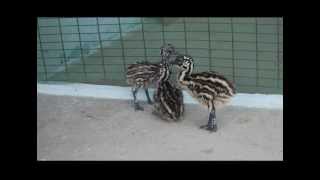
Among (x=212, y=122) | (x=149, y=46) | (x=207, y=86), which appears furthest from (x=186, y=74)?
(x=149, y=46)

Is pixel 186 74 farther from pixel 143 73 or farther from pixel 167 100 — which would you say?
pixel 143 73

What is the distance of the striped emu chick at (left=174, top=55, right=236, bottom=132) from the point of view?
481cm

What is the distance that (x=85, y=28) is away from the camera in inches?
243

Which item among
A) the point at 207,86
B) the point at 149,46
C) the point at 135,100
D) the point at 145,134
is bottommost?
the point at 145,134

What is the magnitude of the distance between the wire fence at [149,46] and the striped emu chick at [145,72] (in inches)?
17.2

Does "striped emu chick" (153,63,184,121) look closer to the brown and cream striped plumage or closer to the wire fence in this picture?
the brown and cream striped plumage

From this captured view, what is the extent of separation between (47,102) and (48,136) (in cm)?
59

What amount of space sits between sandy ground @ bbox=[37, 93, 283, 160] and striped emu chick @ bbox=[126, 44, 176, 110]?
0.56ft

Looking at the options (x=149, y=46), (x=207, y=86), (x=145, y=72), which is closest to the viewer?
(x=207, y=86)

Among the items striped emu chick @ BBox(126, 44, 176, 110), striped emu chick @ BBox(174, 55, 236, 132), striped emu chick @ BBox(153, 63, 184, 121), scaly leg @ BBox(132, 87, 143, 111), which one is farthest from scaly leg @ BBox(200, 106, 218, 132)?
scaly leg @ BBox(132, 87, 143, 111)

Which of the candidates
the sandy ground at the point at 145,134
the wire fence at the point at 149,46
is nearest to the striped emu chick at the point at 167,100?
the sandy ground at the point at 145,134

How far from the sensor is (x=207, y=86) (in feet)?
15.8

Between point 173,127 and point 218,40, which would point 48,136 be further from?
point 218,40

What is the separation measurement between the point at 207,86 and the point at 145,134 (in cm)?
57
